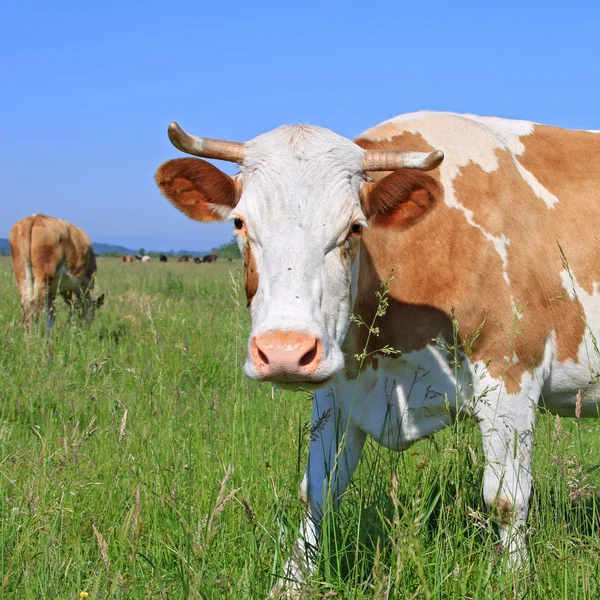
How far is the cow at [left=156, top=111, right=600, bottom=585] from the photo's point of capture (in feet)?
9.62

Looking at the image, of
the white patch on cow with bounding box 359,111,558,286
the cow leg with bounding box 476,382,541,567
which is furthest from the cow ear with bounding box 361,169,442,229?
the cow leg with bounding box 476,382,541,567

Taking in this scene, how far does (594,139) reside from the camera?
442 centimetres

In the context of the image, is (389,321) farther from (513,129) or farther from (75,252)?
(75,252)

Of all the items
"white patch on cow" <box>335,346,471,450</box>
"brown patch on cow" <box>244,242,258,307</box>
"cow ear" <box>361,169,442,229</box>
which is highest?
"cow ear" <box>361,169,442,229</box>

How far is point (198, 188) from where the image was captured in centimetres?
340

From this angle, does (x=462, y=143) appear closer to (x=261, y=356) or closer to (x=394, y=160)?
(x=394, y=160)

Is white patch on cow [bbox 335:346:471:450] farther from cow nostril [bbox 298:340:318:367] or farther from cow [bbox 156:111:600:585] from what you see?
cow nostril [bbox 298:340:318:367]

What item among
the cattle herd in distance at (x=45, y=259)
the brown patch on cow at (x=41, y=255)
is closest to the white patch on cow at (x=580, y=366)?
the cattle herd in distance at (x=45, y=259)

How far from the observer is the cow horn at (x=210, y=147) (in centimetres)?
324

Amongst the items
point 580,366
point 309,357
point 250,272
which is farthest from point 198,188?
point 580,366

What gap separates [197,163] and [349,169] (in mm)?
693

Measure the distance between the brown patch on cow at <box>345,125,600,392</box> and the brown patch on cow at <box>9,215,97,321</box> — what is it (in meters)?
9.97

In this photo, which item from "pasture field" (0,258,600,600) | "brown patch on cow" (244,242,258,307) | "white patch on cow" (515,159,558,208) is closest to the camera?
"pasture field" (0,258,600,600)

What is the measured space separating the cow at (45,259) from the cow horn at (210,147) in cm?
971
